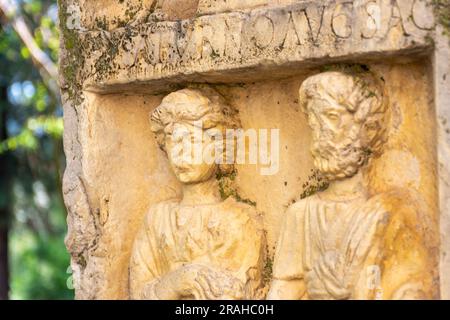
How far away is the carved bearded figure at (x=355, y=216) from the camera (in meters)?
4.23

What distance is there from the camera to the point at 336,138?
14.2ft

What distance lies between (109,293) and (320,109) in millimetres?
1430

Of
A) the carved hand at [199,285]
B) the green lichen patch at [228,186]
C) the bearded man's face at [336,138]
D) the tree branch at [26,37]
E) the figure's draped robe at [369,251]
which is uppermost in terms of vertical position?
the tree branch at [26,37]

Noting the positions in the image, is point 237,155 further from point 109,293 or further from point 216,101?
point 109,293

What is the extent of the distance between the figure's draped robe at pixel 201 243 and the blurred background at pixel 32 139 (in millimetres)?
3000

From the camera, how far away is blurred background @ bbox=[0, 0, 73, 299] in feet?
26.1

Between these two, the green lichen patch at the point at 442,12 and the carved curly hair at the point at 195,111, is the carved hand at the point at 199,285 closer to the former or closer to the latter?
the carved curly hair at the point at 195,111

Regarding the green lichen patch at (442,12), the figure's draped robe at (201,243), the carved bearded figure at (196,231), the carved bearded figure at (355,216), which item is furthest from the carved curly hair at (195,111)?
the green lichen patch at (442,12)

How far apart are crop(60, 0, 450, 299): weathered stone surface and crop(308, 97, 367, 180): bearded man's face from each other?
0.12 metres

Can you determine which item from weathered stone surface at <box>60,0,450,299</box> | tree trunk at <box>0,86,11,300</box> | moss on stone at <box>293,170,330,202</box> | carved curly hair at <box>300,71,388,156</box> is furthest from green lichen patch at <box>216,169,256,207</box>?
tree trunk at <box>0,86,11,300</box>

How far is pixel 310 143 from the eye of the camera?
15.4 ft

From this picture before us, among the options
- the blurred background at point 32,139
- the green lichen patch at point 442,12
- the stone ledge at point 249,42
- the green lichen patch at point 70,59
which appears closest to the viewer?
the green lichen patch at point 442,12

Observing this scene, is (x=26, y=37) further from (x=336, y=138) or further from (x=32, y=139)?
(x=336, y=138)
